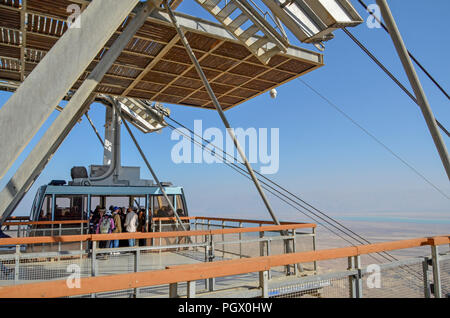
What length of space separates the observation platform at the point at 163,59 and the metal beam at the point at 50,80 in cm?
477

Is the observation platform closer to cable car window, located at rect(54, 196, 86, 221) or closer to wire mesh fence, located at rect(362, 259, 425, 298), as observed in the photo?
cable car window, located at rect(54, 196, 86, 221)

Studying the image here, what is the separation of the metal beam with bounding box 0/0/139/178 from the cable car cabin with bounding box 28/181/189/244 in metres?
9.96

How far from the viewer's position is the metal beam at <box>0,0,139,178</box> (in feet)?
10.6

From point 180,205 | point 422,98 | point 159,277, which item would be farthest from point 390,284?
point 180,205

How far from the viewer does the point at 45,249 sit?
37.3ft

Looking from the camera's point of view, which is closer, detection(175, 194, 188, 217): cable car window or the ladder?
the ladder

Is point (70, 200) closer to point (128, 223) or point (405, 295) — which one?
Result: point (128, 223)

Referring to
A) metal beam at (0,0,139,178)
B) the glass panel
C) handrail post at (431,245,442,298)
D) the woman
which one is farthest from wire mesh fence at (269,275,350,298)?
the glass panel

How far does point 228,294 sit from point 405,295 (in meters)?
2.24

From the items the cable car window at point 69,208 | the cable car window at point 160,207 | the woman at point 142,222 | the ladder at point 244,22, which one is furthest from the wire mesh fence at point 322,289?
the cable car window at point 69,208

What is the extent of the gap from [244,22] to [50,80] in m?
6.19

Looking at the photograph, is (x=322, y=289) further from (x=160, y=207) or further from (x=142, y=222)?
(x=160, y=207)
